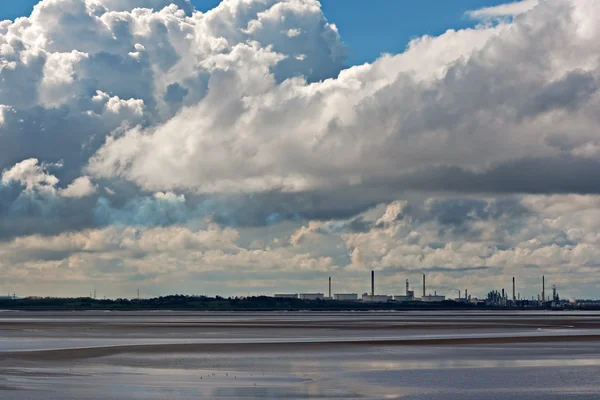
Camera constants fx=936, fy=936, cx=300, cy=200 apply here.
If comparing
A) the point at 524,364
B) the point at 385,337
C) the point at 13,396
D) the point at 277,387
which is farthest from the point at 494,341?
the point at 13,396

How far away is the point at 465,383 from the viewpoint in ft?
149

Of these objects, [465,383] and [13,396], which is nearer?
[13,396]

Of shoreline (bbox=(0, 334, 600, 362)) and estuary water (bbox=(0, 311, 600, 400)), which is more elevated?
shoreline (bbox=(0, 334, 600, 362))

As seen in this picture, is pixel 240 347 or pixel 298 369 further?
pixel 240 347

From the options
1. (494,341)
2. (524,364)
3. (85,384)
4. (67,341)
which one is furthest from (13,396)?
(494,341)

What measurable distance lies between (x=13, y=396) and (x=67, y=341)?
4055 cm

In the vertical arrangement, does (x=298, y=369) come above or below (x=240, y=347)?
below

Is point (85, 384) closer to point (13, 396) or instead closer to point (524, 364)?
point (13, 396)

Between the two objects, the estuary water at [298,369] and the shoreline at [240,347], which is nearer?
the estuary water at [298,369]

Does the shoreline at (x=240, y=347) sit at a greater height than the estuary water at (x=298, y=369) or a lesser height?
greater

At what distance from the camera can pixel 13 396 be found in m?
38.5

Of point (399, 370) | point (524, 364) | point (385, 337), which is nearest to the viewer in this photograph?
point (399, 370)

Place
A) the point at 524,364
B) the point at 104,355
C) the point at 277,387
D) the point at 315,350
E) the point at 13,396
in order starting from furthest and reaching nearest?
1. the point at 315,350
2. the point at 104,355
3. the point at 524,364
4. the point at 277,387
5. the point at 13,396

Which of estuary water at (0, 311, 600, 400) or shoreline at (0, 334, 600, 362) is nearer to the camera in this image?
estuary water at (0, 311, 600, 400)
